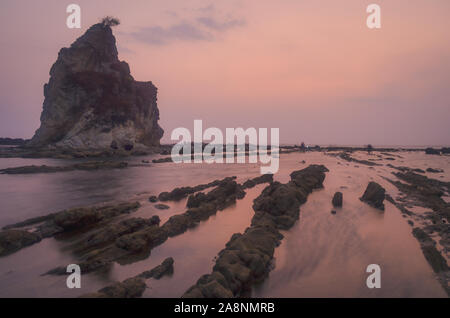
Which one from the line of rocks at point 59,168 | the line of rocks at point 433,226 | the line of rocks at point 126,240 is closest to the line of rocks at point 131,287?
the line of rocks at point 126,240

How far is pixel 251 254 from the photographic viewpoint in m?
9.24

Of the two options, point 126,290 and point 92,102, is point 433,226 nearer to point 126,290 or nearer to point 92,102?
point 126,290

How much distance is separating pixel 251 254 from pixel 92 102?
261 ft

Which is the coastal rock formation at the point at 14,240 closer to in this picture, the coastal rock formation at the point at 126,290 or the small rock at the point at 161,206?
the coastal rock formation at the point at 126,290

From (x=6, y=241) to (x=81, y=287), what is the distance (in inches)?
223

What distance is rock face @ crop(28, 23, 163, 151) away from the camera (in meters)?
71.8

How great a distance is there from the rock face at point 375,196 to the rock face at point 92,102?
69780 mm

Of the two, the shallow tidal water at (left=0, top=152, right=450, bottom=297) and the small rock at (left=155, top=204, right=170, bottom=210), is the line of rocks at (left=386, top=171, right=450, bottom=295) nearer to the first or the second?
the shallow tidal water at (left=0, top=152, right=450, bottom=297)

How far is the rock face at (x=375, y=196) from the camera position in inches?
770

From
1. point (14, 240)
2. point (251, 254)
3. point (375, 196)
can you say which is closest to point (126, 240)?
point (14, 240)

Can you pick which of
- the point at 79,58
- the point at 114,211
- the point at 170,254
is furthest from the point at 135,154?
the point at 170,254

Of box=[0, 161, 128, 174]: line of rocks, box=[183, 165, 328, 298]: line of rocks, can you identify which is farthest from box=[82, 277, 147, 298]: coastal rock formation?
box=[0, 161, 128, 174]: line of rocks
